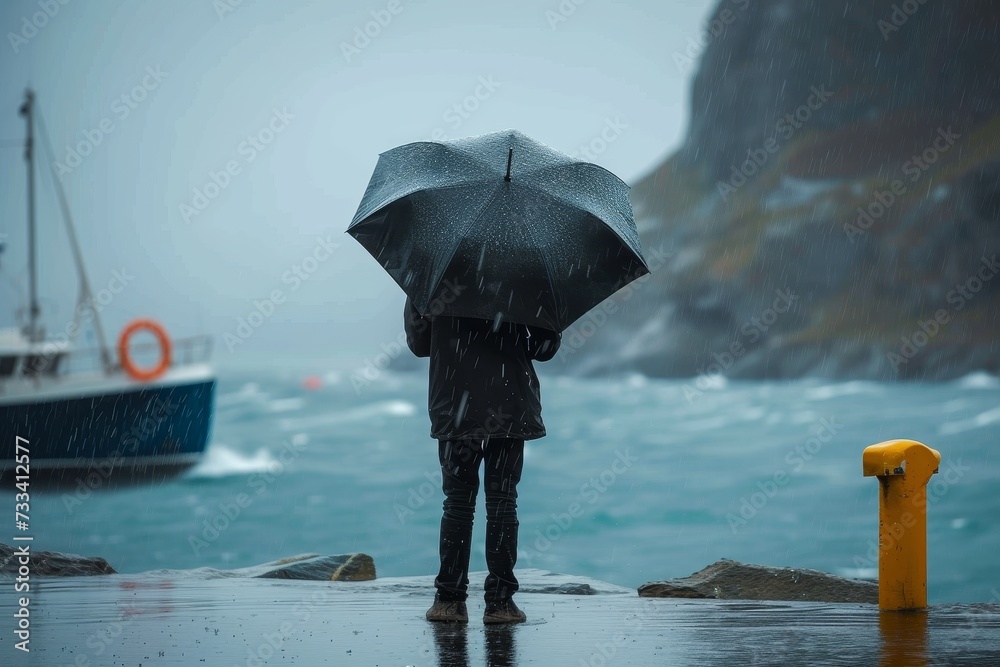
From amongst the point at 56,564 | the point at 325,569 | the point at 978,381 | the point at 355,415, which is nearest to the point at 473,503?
the point at 325,569

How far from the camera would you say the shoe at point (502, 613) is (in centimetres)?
497

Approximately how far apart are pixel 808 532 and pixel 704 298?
6149 cm

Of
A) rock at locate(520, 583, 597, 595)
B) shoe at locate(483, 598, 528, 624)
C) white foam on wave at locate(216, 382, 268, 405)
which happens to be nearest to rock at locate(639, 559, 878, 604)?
rock at locate(520, 583, 597, 595)

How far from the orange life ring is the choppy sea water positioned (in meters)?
6.38

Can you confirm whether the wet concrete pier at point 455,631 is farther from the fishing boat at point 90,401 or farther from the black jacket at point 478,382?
the fishing boat at point 90,401

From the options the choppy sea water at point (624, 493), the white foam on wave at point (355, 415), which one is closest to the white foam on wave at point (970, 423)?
the choppy sea water at point (624, 493)

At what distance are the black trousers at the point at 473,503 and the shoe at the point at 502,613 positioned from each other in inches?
1.5

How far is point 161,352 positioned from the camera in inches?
1125

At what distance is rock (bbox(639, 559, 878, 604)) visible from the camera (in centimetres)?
634

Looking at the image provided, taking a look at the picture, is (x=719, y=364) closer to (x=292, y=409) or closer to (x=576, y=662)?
(x=292, y=409)

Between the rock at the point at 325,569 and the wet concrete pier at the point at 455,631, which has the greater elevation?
the rock at the point at 325,569

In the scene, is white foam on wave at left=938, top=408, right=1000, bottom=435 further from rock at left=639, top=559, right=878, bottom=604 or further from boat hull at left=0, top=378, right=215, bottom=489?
rock at left=639, top=559, right=878, bottom=604

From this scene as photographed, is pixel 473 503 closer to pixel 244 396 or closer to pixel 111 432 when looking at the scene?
pixel 111 432

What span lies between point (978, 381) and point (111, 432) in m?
85.0
